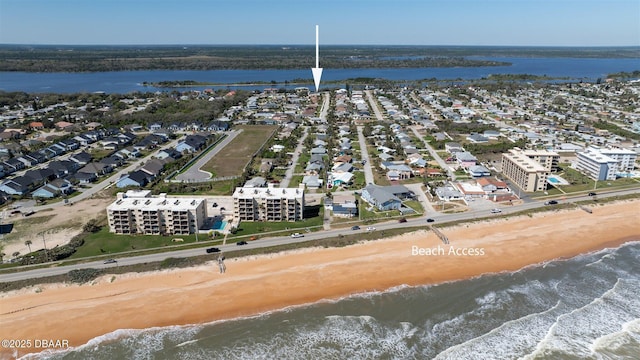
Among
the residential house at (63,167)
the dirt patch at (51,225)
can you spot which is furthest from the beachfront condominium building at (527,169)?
the residential house at (63,167)

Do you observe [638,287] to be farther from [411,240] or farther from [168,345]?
[168,345]

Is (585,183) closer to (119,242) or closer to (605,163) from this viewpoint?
(605,163)

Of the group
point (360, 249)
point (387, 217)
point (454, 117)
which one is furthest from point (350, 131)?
point (360, 249)

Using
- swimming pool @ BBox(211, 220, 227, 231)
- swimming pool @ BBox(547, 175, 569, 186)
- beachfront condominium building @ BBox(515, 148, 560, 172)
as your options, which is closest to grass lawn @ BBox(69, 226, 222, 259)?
swimming pool @ BBox(211, 220, 227, 231)

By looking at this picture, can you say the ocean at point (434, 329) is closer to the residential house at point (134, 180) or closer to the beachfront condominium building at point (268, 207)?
the beachfront condominium building at point (268, 207)

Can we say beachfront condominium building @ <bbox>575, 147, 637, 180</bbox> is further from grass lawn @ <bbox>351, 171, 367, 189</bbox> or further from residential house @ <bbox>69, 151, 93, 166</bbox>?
residential house @ <bbox>69, 151, 93, 166</bbox>

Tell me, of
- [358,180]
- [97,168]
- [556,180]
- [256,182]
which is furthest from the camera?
[97,168]

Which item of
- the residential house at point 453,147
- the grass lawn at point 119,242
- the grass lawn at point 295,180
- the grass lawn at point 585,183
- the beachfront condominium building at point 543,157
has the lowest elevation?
the grass lawn at point 119,242

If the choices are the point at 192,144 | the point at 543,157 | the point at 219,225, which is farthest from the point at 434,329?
the point at 192,144
